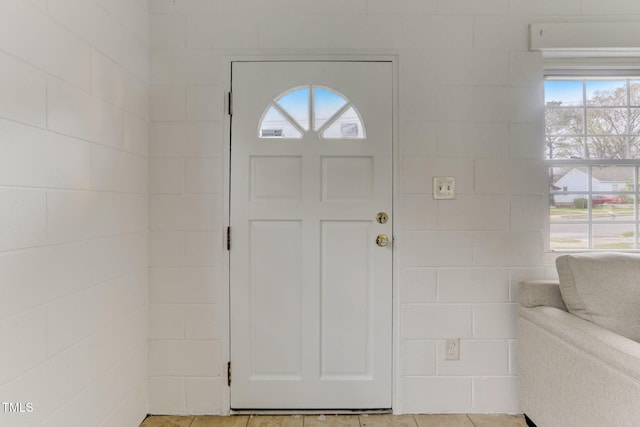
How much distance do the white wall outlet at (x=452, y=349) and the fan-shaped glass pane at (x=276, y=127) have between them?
→ 1.31 metres

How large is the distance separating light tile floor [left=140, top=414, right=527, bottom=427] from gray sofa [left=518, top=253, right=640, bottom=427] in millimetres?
Result: 192

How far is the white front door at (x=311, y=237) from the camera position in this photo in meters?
1.93

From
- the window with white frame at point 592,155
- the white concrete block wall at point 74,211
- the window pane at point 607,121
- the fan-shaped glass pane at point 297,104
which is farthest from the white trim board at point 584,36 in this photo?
the white concrete block wall at point 74,211

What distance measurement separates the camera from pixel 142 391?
1.87 m

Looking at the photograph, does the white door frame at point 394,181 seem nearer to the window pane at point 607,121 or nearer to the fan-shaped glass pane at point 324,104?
the fan-shaped glass pane at point 324,104

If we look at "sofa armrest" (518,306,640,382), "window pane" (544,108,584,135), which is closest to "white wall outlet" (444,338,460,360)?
"sofa armrest" (518,306,640,382)

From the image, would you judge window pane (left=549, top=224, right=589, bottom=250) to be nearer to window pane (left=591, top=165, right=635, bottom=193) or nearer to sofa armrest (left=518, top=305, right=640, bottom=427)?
window pane (left=591, top=165, right=635, bottom=193)

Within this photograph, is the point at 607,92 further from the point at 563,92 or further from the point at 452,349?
the point at 452,349

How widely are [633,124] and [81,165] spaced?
2748 mm

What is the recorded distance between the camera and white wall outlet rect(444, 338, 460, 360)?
1.93 m

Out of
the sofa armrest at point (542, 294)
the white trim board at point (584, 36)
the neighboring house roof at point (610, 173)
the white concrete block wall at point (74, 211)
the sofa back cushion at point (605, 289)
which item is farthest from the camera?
the neighboring house roof at point (610, 173)

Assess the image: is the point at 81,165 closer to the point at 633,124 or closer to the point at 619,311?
the point at 619,311

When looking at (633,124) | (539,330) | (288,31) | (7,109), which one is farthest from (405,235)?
(7,109)

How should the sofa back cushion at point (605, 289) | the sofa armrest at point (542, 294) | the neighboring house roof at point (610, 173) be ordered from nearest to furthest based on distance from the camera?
1. the sofa back cushion at point (605, 289)
2. the sofa armrest at point (542, 294)
3. the neighboring house roof at point (610, 173)
